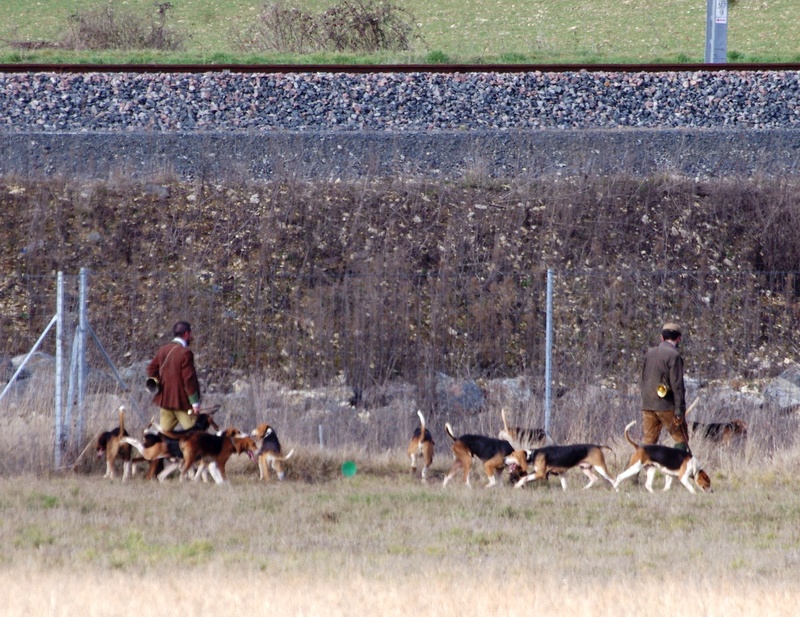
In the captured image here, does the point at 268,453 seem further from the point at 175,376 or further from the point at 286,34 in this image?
the point at 286,34

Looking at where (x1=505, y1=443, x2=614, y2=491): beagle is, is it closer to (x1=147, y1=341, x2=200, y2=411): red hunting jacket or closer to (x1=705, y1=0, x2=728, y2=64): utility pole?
(x1=147, y1=341, x2=200, y2=411): red hunting jacket

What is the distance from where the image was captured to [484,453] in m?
10.6

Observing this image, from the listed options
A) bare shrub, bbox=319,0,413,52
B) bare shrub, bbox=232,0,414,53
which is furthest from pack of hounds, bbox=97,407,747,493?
bare shrub, bbox=319,0,413,52

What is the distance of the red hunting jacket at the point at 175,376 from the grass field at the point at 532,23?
2258cm

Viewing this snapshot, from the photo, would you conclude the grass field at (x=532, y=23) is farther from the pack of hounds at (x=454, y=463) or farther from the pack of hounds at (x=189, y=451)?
the pack of hounds at (x=189, y=451)

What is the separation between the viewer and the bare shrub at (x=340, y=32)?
25.2 meters

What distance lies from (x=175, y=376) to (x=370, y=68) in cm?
978

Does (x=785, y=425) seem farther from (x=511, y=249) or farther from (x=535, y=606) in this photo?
(x=535, y=606)

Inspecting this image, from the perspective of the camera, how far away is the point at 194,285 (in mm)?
15578

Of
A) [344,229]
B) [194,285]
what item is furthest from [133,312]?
[344,229]

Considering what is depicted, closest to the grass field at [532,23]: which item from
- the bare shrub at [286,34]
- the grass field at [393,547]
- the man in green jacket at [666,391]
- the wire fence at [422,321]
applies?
the bare shrub at [286,34]

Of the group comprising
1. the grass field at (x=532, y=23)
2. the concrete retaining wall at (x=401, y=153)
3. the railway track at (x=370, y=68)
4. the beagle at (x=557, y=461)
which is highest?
the grass field at (x=532, y=23)

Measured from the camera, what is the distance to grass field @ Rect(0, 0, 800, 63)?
3641 cm

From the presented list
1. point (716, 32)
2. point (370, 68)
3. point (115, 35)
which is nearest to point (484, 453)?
point (370, 68)
